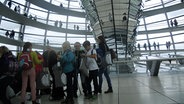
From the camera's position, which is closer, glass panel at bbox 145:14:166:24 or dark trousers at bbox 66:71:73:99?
dark trousers at bbox 66:71:73:99

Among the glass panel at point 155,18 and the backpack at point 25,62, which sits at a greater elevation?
the glass panel at point 155,18

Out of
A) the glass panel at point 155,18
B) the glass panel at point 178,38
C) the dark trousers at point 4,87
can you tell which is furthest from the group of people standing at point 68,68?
the glass panel at point 155,18

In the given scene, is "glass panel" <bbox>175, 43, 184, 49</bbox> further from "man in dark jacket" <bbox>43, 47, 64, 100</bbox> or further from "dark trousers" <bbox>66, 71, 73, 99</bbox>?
"dark trousers" <bbox>66, 71, 73, 99</bbox>

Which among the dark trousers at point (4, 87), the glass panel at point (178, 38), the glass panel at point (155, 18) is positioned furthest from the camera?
the glass panel at point (155, 18)

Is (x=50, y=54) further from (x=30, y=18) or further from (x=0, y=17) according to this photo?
(x=30, y=18)

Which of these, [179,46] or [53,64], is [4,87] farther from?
[179,46]

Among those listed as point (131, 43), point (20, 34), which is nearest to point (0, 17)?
point (20, 34)

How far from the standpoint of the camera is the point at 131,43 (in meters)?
23.9

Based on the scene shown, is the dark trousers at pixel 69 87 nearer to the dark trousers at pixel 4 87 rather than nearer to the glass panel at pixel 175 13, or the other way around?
the dark trousers at pixel 4 87

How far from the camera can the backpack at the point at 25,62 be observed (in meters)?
3.71

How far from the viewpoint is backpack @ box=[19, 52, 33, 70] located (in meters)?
3.71

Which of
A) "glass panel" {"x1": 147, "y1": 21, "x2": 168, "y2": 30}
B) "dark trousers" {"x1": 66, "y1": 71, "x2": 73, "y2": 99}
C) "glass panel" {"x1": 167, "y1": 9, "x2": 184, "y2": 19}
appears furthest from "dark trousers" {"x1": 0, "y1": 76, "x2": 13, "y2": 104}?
"glass panel" {"x1": 147, "y1": 21, "x2": 168, "y2": 30}

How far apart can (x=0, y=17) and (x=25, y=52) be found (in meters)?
20.5

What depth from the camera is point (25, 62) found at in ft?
12.3
